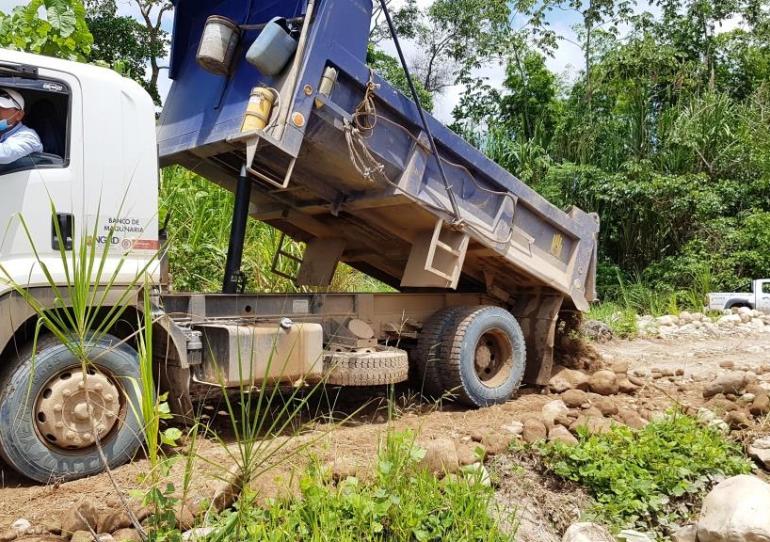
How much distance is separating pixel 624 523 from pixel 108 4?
18.2 m

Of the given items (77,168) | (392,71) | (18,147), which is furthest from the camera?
(392,71)

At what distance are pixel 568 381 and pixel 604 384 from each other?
1.22ft

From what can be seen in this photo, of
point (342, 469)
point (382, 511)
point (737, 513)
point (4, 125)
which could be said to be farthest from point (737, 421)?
point (4, 125)

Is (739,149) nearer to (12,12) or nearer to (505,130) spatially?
(505,130)

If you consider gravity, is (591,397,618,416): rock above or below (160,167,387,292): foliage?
below

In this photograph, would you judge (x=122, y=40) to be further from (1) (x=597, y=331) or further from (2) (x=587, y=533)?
(2) (x=587, y=533)

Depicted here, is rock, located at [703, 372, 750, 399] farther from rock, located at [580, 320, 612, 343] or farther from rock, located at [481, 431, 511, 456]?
rock, located at [580, 320, 612, 343]

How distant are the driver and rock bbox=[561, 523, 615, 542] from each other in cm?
334

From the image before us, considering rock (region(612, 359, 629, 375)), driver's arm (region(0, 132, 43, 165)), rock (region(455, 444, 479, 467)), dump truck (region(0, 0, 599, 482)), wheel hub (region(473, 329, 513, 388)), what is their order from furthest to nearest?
1. rock (region(612, 359, 629, 375))
2. wheel hub (region(473, 329, 513, 388))
3. rock (region(455, 444, 479, 467))
4. dump truck (region(0, 0, 599, 482))
5. driver's arm (region(0, 132, 43, 165))

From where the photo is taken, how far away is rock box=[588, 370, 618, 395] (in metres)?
6.32

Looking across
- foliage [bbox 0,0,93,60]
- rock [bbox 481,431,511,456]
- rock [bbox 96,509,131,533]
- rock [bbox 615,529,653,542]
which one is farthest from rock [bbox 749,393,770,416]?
foliage [bbox 0,0,93,60]

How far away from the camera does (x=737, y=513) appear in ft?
10.8

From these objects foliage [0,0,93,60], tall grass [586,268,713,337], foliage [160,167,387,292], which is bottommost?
tall grass [586,268,713,337]

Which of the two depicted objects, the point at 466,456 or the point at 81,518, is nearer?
the point at 81,518
